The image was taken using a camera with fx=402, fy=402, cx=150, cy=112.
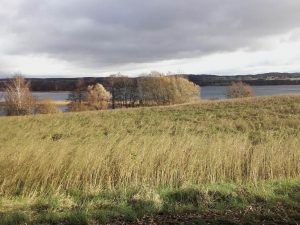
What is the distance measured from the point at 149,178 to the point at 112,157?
1.02 meters

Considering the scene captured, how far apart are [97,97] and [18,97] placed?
38260mm

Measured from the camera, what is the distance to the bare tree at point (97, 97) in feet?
338

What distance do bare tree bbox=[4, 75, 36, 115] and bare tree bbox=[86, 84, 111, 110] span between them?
28.2 metres

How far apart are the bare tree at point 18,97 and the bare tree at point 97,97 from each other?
92.5ft

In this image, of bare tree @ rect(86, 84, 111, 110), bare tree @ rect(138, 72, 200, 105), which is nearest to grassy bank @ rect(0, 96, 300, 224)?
bare tree @ rect(138, 72, 200, 105)

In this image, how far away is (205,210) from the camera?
6.09 meters

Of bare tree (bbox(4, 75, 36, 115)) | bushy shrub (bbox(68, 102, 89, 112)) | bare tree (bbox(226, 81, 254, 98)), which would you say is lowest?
bushy shrub (bbox(68, 102, 89, 112))

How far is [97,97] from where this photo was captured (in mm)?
108312

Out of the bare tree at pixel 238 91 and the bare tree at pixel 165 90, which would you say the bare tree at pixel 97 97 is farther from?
the bare tree at pixel 238 91

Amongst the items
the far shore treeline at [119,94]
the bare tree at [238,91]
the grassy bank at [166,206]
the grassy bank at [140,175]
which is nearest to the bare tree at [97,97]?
the far shore treeline at [119,94]

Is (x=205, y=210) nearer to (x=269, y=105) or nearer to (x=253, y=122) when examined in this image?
(x=253, y=122)

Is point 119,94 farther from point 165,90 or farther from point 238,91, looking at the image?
point 238,91

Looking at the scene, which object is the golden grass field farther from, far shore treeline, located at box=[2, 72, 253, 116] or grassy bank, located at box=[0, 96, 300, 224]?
far shore treeline, located at box=[2, 72, 253, 116]

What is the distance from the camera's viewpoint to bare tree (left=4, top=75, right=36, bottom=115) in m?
69.5
